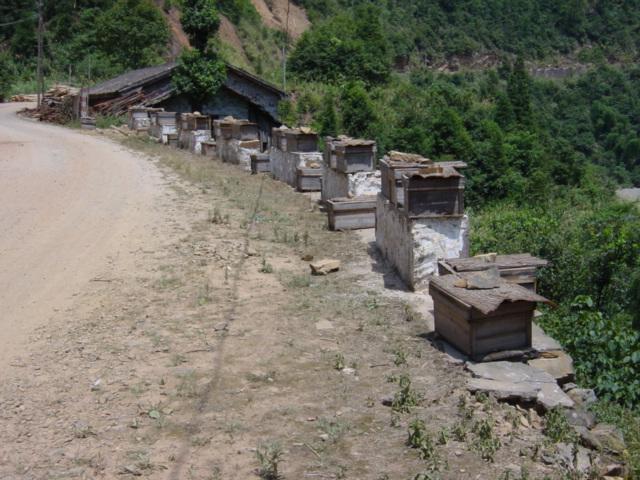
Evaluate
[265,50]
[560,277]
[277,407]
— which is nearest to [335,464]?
[277,407]

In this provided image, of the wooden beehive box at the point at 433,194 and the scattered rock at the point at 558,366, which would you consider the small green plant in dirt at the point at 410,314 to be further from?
the scattered rock at the point at 558,366

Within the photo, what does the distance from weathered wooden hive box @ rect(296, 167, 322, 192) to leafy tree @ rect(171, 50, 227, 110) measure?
14416 mm

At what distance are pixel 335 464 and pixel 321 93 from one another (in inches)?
1438

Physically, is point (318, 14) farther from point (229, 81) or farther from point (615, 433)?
point (615, 433)

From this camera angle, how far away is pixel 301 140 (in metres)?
16.1

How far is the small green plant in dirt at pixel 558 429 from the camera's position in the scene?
211 inches

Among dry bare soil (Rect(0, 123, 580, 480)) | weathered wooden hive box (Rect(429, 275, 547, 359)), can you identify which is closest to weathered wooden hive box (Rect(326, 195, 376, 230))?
dry bare soil (Rect(0, 123, 580, 480))

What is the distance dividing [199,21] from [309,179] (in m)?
14.4

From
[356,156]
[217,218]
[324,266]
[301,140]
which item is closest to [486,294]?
[324,266]

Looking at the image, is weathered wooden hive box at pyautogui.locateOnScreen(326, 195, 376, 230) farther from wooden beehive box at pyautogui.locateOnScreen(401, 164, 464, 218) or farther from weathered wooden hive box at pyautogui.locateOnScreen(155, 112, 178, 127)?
weathered wooden hive box at pyautogui.locateOnScreen(155, 112, 178, 127)

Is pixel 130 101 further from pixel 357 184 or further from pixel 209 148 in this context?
pixel 357 184

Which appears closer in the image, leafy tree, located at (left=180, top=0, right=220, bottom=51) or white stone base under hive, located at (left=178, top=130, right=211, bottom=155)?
white stone base under hive, located at (left=178, top=130, right=211, bottom=155)

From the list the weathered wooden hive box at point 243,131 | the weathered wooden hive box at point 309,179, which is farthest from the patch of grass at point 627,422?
the weathered wooden hive box at point 243,131

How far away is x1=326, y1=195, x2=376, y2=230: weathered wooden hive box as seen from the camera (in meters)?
11.7
